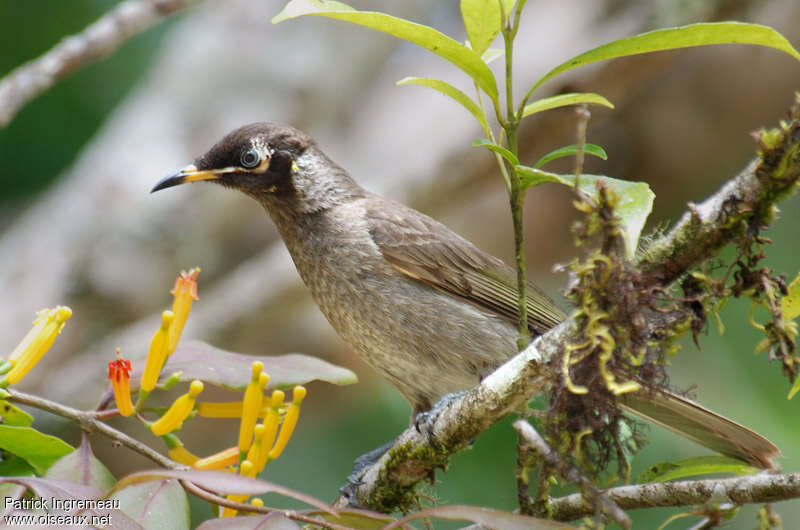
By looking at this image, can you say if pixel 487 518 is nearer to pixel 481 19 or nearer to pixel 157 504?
pixel 157 504

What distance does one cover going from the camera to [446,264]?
3.90m

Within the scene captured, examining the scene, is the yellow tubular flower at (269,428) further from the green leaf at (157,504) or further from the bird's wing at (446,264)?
the bird's wing at (446,264)

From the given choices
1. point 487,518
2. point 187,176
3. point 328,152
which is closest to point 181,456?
point 487,518

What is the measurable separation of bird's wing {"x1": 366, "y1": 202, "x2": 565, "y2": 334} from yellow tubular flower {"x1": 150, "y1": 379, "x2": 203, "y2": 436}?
5.21ft

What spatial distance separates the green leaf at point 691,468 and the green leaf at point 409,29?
103 cm

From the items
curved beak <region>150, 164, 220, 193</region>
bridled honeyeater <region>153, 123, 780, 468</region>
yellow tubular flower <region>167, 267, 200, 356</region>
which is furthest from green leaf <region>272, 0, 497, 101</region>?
curved beak <region>150, 164, 220, 193</region>

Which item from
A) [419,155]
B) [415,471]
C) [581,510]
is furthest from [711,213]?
[419,155]

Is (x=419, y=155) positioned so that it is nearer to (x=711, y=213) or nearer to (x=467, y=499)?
(x=467, y=499)

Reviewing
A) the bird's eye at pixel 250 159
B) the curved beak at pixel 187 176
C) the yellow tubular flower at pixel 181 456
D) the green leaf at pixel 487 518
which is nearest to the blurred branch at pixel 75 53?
the curved beak at pixel 187 176

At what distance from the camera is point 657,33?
72.5 inches

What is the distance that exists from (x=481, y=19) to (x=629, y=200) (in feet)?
2.00

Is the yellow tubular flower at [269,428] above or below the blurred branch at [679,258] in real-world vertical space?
below

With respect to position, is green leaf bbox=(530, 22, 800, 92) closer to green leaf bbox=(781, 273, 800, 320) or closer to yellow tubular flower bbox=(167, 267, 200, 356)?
green leaf bbox=(781, 273, 800, 320)

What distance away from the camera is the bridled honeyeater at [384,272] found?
3629 mm
